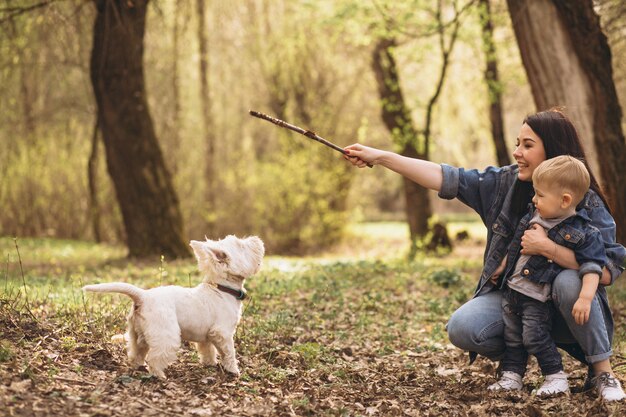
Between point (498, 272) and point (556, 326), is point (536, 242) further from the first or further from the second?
point (556, 326)

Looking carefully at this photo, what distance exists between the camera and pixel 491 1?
14.6 metres

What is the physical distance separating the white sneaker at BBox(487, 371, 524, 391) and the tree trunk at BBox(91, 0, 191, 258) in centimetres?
752

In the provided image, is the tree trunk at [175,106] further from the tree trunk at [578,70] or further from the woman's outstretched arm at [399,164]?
the woman's outstretched arm at [399,164]

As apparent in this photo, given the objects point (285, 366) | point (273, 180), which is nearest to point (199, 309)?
point (285, 366)

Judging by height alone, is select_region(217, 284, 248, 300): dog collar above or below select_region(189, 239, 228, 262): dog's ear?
below


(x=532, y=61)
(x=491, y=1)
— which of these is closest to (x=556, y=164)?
(x=532, y=61)

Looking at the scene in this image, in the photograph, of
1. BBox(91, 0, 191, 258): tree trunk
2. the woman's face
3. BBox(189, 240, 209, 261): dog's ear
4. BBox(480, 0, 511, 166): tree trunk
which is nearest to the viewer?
BBox(189, 240, 209, 261): dog's ear

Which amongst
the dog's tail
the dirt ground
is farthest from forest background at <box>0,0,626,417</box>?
the dog's tail

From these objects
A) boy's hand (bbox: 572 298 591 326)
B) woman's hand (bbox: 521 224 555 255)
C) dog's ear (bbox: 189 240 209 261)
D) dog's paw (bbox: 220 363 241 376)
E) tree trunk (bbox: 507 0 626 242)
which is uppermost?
tree trunk (bbox: 507 0 626 242)

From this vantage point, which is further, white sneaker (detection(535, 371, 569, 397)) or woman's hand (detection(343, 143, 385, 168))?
woman's hand (detection(343, 143, 385, 168))

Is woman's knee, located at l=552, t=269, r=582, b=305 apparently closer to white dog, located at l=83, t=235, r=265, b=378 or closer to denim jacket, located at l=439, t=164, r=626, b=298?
denim jacket, located at l=439, t=164, r=626, b=298

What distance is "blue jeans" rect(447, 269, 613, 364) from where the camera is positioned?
435 centimetres

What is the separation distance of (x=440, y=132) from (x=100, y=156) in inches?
350

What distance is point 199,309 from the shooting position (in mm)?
4445
